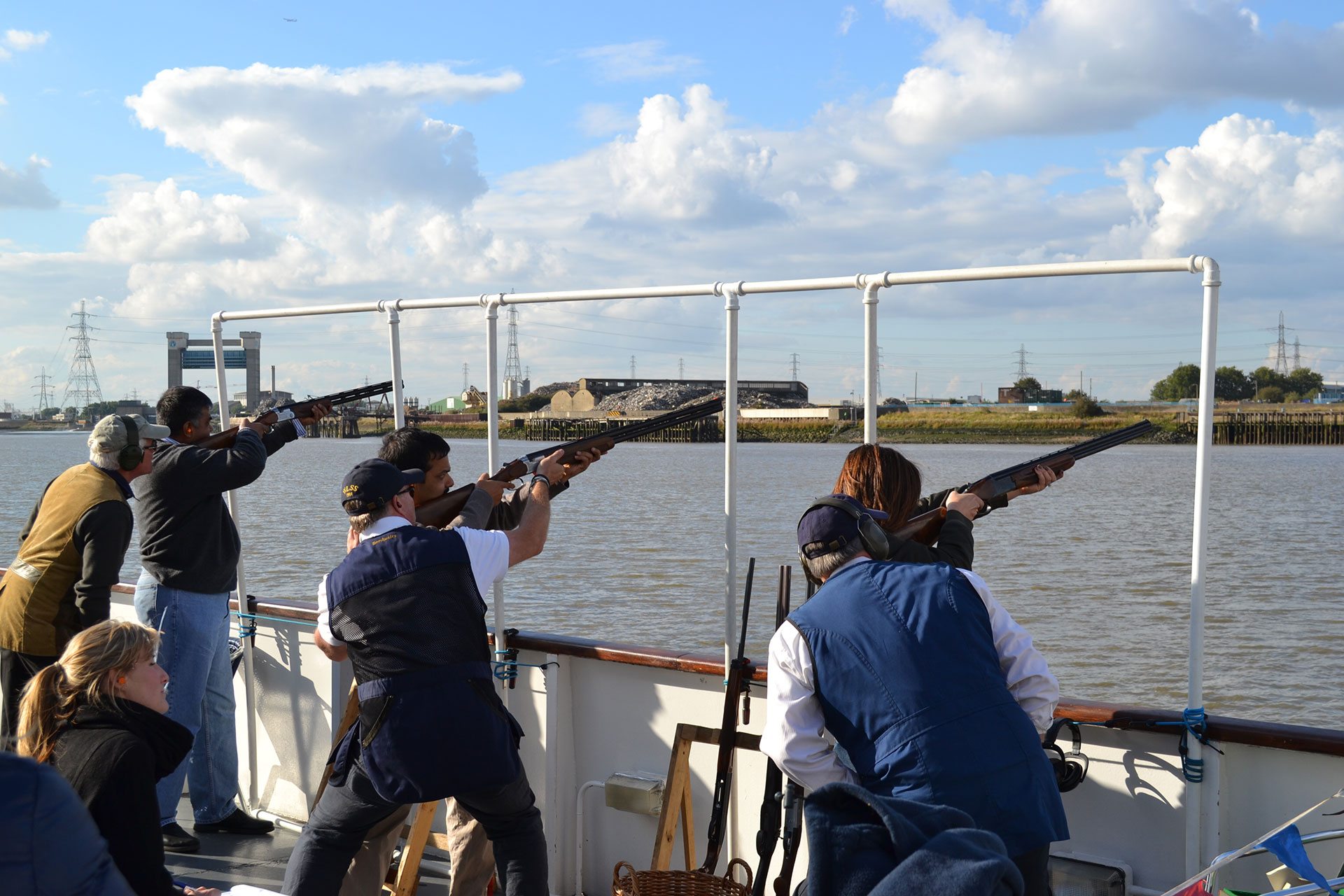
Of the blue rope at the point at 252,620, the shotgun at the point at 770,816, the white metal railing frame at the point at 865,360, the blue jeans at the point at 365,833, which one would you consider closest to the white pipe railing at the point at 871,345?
the white metal railing frame at the point at 865,360

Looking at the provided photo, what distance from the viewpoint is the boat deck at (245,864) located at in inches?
147

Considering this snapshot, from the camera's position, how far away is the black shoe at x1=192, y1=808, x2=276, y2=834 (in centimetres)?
416

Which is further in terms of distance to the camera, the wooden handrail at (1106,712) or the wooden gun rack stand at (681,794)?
the wooden gun rack stand at (681,794)

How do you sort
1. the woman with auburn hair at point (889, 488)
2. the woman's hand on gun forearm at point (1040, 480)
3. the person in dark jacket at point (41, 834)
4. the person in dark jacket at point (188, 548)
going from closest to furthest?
the person in dark jacket at point (41, 834) < the woman with auburn hair at point (889, 488) < the woman's hand on gun forearm at point (1040, 480) < the person in dark jacket at point (188, 548)

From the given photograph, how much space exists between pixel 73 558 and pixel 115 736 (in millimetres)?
1689

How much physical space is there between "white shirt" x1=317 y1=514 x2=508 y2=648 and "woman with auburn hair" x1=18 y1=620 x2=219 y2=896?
0.42 m

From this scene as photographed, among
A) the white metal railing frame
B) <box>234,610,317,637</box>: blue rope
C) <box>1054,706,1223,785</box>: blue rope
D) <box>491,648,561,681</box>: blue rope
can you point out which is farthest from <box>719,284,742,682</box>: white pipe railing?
<box>234,610,317,637</box>: blue rope

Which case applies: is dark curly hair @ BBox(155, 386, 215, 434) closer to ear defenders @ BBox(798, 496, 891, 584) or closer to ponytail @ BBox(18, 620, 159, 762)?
ponytail @ BBox(18, 620, 159, 762)

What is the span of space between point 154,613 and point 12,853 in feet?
8.72

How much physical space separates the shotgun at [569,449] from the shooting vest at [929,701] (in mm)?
1496

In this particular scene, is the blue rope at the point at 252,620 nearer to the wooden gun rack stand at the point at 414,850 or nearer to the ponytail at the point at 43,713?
the wooden gun rack stand at the point at 414,850

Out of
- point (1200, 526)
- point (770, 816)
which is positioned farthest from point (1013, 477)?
point (770, 816)

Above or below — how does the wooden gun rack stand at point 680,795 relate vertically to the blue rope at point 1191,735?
below

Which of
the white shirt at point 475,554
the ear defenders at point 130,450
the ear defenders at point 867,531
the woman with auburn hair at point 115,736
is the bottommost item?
the woman with auburn hair at point 115,736
